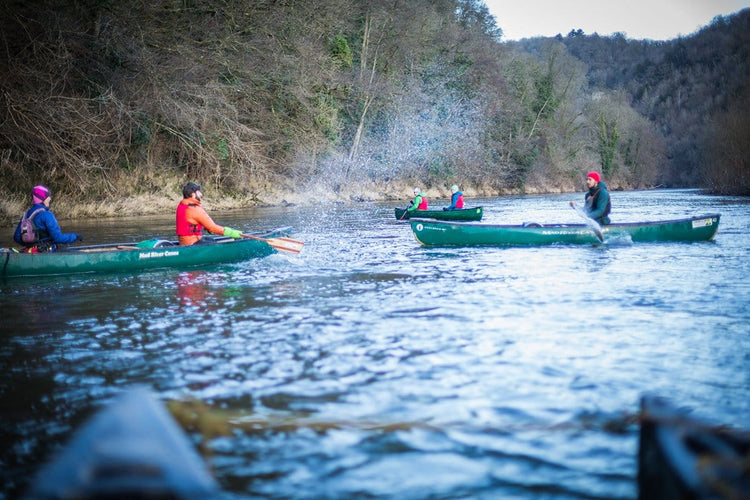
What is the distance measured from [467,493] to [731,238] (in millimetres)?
12241

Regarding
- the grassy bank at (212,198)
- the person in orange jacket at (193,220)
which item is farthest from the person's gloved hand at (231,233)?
the grassy bank at (212,198)

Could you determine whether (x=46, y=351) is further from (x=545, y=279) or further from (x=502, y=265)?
(x=502, y=265)

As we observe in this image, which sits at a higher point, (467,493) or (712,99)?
(712,99)

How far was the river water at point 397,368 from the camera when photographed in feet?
10.7

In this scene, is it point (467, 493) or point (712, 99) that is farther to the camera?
point (712, 99)

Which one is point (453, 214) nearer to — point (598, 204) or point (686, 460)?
point (598, 204)

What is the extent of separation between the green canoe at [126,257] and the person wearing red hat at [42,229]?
241 mm

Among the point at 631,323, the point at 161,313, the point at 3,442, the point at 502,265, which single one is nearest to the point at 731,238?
the point at 502,265

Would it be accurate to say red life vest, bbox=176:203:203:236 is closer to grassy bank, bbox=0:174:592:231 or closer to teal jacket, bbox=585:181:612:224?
teal jacket, bbox=585:181:612:224

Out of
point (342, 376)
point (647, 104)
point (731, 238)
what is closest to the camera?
point (342, 376)

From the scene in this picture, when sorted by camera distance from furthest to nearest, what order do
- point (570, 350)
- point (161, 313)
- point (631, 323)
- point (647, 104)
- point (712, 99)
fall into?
point (647, 104), point (712, 99), point (161, 313), point (631, 323), point (570, 350)

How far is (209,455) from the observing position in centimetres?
345

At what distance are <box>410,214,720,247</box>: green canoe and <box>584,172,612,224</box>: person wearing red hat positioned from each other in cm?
33

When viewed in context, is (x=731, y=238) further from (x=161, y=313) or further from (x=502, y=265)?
(x=161, y=313)
